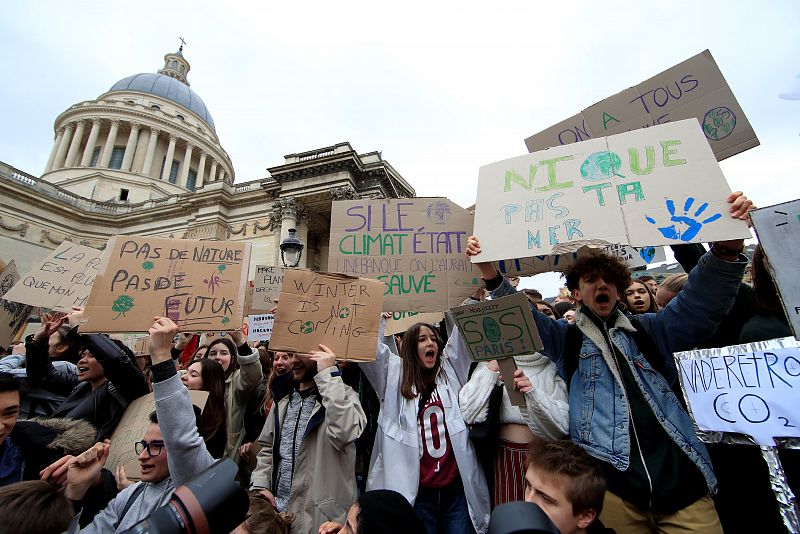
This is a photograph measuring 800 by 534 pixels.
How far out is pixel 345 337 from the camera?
2621 millimetres

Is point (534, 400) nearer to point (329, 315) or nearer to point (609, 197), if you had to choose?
point (609, 197)

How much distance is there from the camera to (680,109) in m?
2.57

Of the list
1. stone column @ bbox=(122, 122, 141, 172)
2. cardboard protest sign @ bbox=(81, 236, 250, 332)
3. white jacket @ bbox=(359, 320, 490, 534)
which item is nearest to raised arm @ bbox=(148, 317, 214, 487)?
cardboard protest sign @ bbox=(81, 236, 250, 332)

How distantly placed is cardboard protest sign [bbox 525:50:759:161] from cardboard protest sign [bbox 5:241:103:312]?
4.40m

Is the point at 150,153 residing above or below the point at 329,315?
above

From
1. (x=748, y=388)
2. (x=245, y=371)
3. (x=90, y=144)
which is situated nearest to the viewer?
(x=748, y=388)

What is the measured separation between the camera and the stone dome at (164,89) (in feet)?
135

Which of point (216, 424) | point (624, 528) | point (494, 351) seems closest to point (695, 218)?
point (494, 351)

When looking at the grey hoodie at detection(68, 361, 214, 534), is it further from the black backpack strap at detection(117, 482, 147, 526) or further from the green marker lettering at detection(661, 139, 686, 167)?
the green marker lettering at detection(661, 139, 686, 167)

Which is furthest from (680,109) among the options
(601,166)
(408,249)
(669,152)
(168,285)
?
(168,285)

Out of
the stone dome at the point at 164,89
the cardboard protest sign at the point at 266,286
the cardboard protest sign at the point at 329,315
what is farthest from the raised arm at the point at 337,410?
the stone dome at the point at 164,89

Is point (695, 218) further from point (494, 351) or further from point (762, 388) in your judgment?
point (494, 351)

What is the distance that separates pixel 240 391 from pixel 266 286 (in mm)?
1993

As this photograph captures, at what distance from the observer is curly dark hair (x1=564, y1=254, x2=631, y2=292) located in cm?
215
